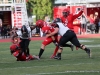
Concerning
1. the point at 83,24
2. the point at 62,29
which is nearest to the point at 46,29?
the point at 62,29

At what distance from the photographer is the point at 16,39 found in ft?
51.5

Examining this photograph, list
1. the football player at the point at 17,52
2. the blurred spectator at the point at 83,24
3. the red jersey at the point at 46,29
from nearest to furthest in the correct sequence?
the football player at the point at 17,52, the red jersey at the point at 46,29, the blurred spectator at the point at 83,24

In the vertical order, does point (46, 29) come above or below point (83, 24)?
above

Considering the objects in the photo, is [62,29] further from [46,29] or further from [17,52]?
[17,52]

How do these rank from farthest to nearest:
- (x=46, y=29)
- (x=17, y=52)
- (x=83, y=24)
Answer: (x=83, y=24), (x=46, y=29), (x=17, y=52)

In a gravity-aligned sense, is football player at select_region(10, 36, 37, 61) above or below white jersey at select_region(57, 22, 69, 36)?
below

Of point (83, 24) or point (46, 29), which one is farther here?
point (83, 24)

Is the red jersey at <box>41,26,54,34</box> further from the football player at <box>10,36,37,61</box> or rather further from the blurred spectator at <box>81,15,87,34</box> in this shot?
the blurred spectator at <box>81,15,87,34</box>

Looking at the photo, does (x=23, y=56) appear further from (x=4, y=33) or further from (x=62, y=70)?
(x=4, y=33)

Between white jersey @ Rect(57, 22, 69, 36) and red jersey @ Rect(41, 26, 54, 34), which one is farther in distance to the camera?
red jersey @ Rect(41, 26, 54, 34)

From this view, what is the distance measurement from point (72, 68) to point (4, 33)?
24475 mm

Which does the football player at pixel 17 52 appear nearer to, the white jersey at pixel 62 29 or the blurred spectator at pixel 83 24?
the white jersey at pixel 62 29

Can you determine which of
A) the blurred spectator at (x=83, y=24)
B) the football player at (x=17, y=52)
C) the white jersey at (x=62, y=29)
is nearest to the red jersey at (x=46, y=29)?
the white jersey at (x=62, y=29)

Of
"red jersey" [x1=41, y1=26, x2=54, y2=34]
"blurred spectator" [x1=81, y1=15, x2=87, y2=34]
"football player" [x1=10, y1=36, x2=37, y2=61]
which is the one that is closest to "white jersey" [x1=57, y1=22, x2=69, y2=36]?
"red jersey" [x1=41, y1=26, x2=54, y2=34]
